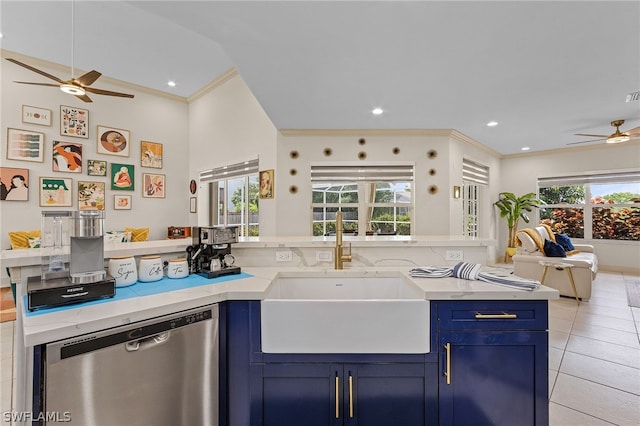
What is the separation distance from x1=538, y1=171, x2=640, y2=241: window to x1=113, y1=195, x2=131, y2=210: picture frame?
8782mm

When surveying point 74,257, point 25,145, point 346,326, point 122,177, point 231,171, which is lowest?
point 346,326

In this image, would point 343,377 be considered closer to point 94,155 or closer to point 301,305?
point 301,305

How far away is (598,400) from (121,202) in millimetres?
6693

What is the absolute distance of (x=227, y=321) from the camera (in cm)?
125

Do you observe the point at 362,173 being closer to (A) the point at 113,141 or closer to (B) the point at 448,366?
(B) the point at 448,366

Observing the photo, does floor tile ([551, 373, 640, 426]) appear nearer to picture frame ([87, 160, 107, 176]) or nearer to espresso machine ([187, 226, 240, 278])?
espresso machine ([187, 226, 240, 278])

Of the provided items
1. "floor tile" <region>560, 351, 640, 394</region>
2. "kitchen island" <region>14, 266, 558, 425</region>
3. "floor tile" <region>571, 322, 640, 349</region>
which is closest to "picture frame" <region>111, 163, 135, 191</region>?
"kitchen island" <region>14, 266, 558, 425</region>

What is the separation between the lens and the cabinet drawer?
122 centimetres

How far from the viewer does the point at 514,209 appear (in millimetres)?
6273

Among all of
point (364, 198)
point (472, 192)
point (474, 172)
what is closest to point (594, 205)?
point (472, 192)

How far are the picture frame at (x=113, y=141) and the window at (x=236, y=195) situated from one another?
1.43m

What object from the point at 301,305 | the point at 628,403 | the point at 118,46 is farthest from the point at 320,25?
the point at 118,46

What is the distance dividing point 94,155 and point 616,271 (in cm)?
Result: 1018

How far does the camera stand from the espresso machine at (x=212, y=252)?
1505mm
